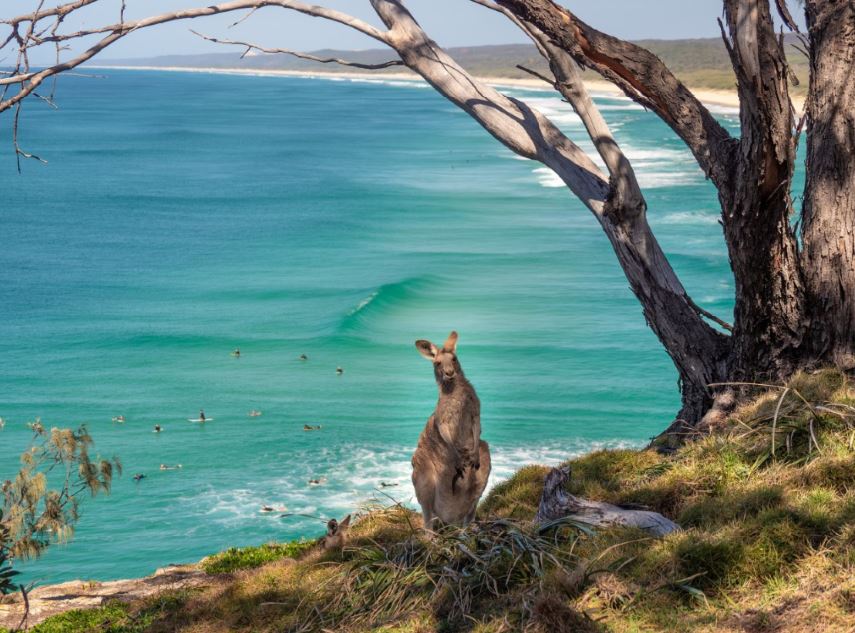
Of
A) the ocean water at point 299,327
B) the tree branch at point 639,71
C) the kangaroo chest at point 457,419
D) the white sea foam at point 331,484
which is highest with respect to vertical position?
the tree branch at point 639,71

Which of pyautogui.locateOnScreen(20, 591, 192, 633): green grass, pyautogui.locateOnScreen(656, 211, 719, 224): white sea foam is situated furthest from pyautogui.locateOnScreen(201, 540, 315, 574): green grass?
pyautogui.locateOnScreen(656, 211, 719, 224): white sea foam

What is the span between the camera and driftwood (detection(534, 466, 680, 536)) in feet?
21.6

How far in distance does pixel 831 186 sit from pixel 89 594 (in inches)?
303

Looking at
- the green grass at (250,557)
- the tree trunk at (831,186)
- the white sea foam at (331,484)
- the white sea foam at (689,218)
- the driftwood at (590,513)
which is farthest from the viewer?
the white sea foam at (689,218)

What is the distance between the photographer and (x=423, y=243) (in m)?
48.3

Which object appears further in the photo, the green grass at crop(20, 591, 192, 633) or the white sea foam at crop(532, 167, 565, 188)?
the white sea foam at crop(532, 167, 565, 188)

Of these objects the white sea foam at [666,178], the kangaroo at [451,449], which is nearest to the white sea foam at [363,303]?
the white sea foam at [666,178]

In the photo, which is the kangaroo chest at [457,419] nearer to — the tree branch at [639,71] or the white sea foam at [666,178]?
the tree branch at [639,71]

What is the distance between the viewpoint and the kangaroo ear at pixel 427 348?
23.8ft

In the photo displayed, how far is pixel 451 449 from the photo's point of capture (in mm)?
7336

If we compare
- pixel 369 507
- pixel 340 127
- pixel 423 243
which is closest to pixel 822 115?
pixel 369 507

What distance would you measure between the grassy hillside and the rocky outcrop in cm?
59

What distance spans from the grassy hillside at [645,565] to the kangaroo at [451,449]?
337 millimetres

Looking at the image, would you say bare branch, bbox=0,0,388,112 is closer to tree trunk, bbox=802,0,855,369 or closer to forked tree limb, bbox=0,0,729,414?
forked tree limb, bbox=0,0,729,414
